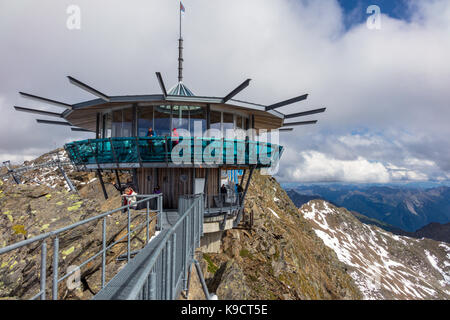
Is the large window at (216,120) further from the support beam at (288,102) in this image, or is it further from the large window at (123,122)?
the large window at (123,122)

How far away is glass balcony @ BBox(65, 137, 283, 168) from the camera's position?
14875 mm

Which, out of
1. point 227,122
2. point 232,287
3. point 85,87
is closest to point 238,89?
point 227,122

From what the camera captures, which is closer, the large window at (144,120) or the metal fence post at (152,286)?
the metal fence post at (152,286)

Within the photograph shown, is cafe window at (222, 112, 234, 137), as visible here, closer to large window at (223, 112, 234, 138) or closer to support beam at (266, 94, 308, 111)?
large window at (223, 112, 234, 138)

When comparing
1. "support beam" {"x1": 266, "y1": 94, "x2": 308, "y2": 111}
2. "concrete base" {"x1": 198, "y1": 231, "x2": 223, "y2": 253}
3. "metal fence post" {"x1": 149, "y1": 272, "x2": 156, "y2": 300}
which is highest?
"support beam" {"x1": 266, "y1": 94, "x2": 308, "y2": 111}

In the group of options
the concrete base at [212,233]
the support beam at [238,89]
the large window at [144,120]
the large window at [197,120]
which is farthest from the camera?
the concrete base at [212,233]

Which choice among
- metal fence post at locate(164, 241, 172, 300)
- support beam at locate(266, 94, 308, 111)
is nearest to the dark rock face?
metal fence post at locate(164, 241, 172, 300)

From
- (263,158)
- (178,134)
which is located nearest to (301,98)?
(263,158)

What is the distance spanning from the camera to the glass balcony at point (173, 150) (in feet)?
48.8

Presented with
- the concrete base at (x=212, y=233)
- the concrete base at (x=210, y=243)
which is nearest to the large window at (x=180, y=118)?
the concrete base at (x=212, y=233)

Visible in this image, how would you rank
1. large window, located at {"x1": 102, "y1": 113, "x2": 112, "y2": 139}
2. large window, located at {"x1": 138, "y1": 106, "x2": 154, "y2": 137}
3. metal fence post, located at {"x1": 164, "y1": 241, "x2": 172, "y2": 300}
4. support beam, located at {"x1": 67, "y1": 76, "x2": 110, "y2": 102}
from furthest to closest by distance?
1. large window, located at {"x1": 102, "y1": 113, "x2": 112, "y2": 139}
2. large window, located at {"x1": 138, "y1": 106, "x2": 154, "y2": 137}
3. support beam, located at {"x1": 67, "y1": 76, "x2": 110, "y2": 102}
4. metal fence post, located at {"x1": 164, "y1": 241, "x2": 172, "y2": 300}

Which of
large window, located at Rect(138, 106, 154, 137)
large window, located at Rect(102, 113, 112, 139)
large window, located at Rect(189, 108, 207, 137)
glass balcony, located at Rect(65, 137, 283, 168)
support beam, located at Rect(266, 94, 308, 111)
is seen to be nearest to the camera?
glass balcony, located at Rect(65, 137, 283, 168)
